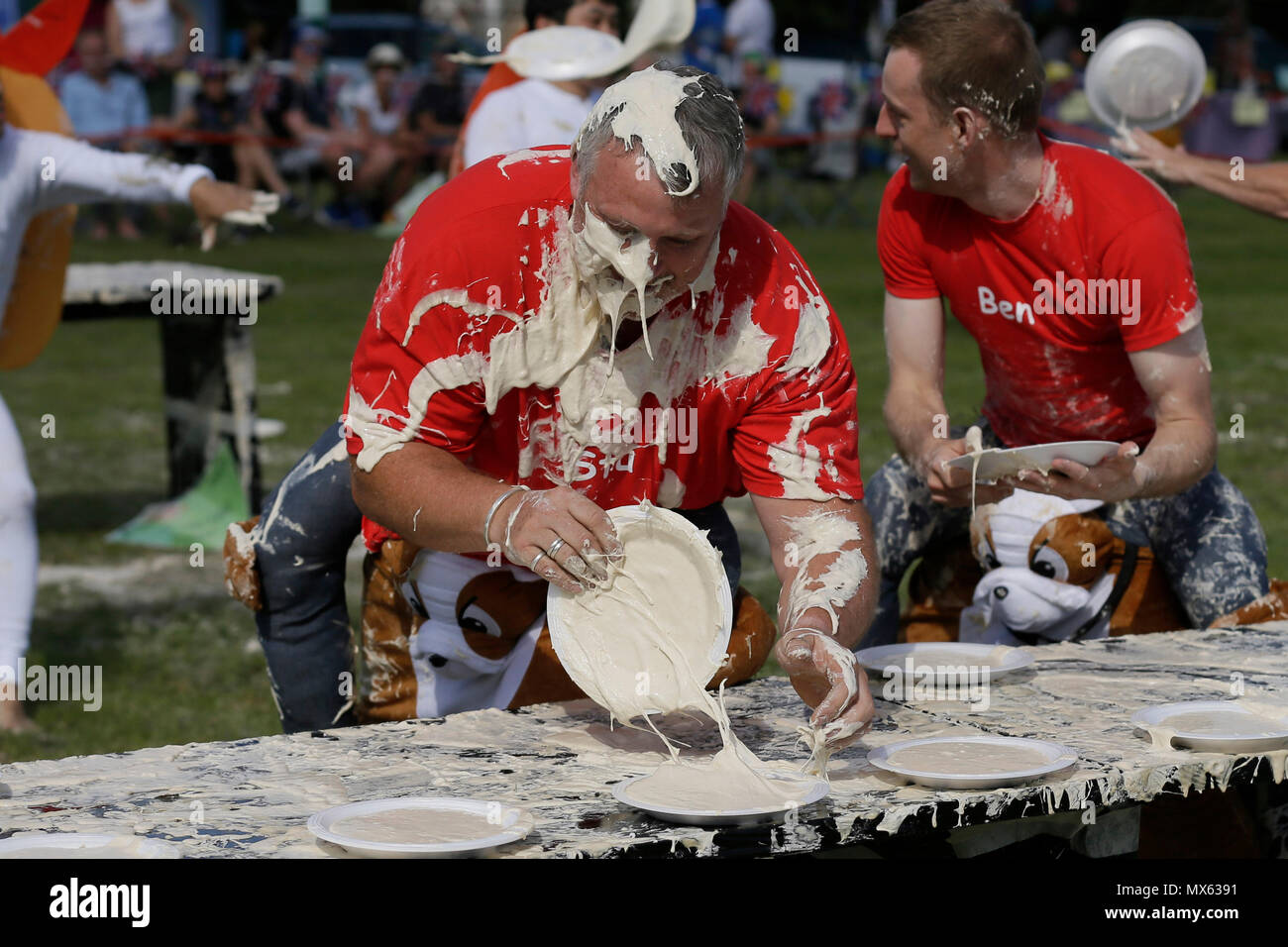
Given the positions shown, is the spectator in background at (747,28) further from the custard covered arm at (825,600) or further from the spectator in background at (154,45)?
the custard covered arm at (825,600)

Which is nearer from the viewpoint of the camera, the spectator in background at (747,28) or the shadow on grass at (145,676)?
the shadow on grass at (145,676)

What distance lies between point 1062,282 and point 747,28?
14.9m

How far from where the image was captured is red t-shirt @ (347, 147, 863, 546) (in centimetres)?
297

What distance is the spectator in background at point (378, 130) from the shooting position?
1697 cm

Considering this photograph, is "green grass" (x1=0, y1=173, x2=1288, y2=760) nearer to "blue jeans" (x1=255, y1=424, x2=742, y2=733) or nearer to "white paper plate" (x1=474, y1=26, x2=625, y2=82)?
"blue jeans" (x1=255, y1=424, x2=742, y2=733)

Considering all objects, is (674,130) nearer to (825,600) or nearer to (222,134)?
(825,600)

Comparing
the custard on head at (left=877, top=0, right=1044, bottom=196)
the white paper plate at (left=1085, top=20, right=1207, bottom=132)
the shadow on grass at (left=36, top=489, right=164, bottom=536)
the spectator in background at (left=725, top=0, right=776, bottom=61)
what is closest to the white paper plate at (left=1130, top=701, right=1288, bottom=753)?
the custard on head at (left=877, top=0, right=1044, bottom=196)

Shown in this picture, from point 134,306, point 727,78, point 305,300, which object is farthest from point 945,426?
point 727,78

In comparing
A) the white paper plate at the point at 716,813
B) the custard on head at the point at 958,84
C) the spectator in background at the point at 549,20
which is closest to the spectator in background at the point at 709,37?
the spectator in background at the point at 549,20

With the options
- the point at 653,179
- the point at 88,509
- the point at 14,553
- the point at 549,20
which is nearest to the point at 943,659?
the point at 653,179

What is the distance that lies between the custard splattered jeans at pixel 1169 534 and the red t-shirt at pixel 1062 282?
0.23 m

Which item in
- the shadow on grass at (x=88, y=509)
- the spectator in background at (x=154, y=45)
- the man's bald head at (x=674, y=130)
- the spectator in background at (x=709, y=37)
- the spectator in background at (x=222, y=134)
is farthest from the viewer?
the spectator in background at (x=709, y=37)

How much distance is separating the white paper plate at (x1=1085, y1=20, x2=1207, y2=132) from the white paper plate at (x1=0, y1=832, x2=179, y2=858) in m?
3.67

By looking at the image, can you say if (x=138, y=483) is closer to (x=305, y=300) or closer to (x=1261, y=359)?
(x=305, y=300)
